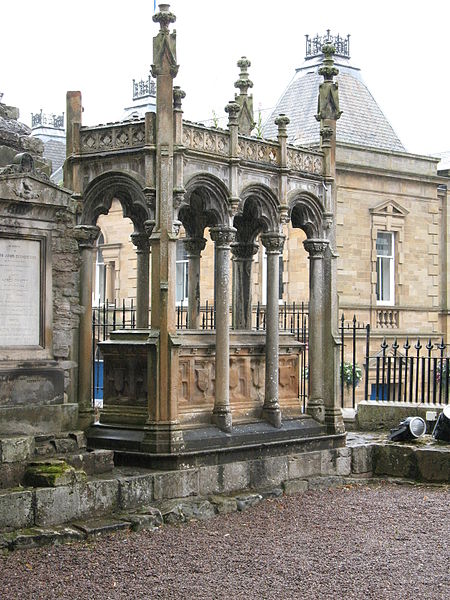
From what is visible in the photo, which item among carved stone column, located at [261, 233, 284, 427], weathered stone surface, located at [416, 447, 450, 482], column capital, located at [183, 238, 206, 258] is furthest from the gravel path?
column capital, located at [183, 238, 206, 258]

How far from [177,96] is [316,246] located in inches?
126

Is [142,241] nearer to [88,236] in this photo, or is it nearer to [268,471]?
[88,236]

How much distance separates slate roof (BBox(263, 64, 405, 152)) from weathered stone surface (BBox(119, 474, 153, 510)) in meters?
22.3

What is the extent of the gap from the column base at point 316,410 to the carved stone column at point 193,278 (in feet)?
5.94

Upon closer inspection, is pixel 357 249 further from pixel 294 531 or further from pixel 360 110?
pixel 294 531

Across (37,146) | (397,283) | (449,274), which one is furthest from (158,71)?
(449,274)

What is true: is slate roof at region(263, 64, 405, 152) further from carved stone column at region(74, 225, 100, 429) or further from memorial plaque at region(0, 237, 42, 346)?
memorial plaque at region(0, 237, 42, 346)

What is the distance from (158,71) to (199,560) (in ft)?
17.8

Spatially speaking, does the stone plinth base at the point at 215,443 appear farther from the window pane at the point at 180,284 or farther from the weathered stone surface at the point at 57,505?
the window pane at the point at 180,284

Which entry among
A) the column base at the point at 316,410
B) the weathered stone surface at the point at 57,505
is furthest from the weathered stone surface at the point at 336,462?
the weathered stone surface at the point at 57,505

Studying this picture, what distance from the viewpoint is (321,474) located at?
1355cm

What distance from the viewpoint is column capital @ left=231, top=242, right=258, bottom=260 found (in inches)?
563

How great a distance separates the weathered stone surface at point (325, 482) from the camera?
1327cm

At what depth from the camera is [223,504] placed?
11.5 m
